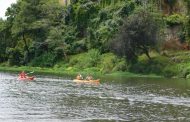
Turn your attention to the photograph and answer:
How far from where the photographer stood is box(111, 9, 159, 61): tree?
8738cm

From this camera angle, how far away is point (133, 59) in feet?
301

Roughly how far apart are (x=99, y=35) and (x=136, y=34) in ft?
60.2

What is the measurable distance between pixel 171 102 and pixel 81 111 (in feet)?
37.3

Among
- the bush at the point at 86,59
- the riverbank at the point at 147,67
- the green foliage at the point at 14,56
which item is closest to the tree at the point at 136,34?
the riverbank at the point at 147,67

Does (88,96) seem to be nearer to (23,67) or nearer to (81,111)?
(81,111)

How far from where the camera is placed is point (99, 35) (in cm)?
10431

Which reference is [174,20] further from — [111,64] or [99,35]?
[111,64]

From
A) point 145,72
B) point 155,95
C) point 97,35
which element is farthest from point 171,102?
point 97,35

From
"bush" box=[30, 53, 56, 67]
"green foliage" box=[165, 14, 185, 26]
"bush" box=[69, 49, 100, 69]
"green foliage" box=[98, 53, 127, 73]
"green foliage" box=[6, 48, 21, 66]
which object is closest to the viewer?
"green foliage" box=[98, 53, 127, 73]

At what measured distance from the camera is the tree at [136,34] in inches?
3440

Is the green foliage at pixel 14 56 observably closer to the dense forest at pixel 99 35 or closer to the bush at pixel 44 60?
the dense forest at pixel 99 35

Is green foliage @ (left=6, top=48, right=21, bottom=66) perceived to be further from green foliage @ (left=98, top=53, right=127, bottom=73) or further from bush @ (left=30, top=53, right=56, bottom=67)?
green foliage @ (left=98, top=53, right=127, bottom=73)

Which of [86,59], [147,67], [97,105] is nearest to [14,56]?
[86,59]

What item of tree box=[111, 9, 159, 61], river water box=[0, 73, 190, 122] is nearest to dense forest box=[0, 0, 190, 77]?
tree box=[111, 9, 159, 61]
